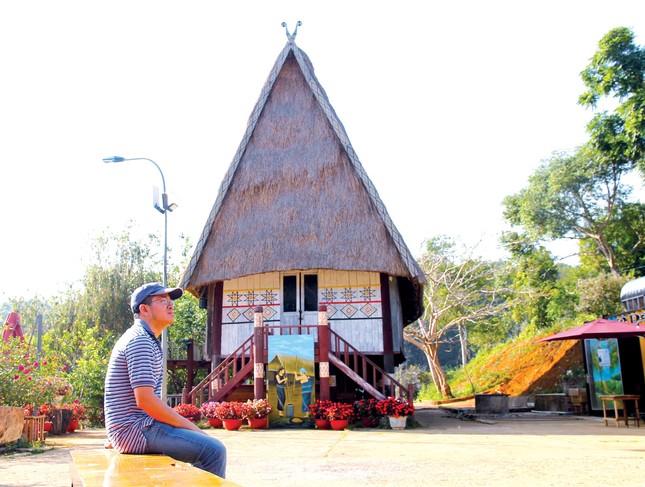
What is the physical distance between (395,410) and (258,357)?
3651 mm

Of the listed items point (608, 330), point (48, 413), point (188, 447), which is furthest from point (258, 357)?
point (188, 447)

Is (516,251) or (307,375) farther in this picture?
(516,251)

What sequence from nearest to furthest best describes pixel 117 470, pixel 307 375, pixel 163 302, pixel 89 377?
pixel 117 470, pixel 163 302, pixel 307 375, pixel 89 377

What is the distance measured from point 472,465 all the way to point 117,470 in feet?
20.7

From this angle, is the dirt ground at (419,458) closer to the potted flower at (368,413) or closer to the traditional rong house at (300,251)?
the potted flower at (368,413)

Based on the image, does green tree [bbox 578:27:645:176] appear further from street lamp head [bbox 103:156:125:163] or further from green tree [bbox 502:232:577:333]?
street lamp head [bbox 103:156:125:163]

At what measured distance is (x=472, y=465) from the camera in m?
8.13

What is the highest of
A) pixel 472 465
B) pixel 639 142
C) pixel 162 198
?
pixel 639 142

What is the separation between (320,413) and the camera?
14.7 metres

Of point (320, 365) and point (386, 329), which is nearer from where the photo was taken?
point (320, 365)

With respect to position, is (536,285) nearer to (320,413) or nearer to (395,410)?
(395,410)

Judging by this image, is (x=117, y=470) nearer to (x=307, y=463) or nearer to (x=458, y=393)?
(x=307, y=463)

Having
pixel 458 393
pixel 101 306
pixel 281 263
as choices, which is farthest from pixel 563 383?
pixel 101 306

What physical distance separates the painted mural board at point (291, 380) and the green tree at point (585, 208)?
24.7 metres
